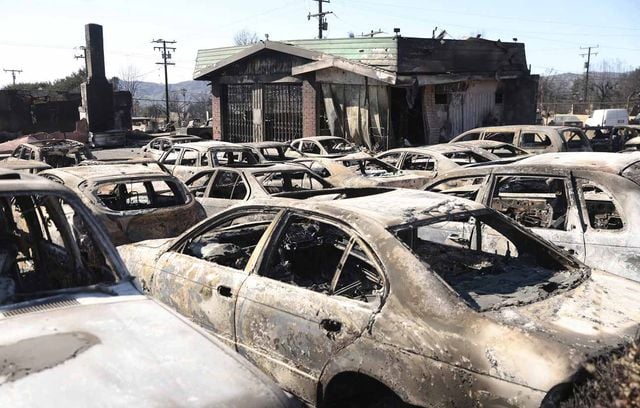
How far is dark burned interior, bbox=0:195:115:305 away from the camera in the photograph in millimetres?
4027

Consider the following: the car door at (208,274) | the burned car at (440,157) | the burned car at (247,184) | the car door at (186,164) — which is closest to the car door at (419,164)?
the burned car at (440,157)

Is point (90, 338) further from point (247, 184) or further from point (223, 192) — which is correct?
point (223, 192)

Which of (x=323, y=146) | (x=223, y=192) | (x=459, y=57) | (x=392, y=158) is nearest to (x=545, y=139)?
(x=392, y=158)

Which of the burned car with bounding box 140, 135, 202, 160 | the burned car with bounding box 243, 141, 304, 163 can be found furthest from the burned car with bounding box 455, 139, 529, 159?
the burned car with bounding box 140, 135, 202, 160

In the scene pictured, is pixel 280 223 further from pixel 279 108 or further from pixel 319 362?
pixel 279 108

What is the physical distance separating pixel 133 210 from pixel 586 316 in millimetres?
5661

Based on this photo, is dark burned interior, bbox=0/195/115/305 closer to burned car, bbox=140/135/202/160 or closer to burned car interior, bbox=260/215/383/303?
burned car interior, bbox=260/215/383/303

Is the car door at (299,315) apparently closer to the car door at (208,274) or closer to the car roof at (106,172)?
the car door at (208,274)

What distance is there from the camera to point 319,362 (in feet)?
11.6

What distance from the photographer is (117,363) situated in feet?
9.11

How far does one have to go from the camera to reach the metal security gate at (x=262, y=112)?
22.8 metres

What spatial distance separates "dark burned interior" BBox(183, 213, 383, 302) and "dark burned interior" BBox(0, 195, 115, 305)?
0.97 metres

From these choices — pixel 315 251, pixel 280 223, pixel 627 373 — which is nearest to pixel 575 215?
pixel 315 251

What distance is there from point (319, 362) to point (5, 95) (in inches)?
1420
